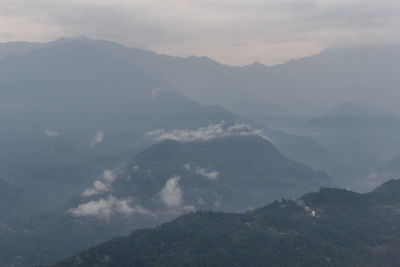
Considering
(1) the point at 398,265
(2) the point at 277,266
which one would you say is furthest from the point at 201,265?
(1) the point at 398,265

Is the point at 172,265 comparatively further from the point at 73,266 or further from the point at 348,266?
the point at 348,266

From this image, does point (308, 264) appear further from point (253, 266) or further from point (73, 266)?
point (73, 266)

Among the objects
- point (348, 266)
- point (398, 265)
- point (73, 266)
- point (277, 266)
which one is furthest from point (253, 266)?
point (73, 266)

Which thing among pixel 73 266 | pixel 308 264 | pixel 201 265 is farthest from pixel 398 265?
pixel 73 266

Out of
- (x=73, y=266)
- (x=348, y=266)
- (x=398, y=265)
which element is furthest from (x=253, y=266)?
(x=73, y=266)

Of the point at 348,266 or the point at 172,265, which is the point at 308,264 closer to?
the point at 348,266
